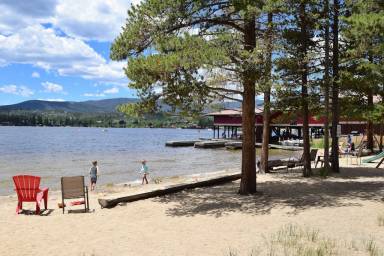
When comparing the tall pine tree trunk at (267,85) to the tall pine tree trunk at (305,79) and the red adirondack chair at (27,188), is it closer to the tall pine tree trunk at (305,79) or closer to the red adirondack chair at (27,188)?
the tall pine tree trunk at (305,79)

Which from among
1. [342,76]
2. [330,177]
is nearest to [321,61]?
[342,76]

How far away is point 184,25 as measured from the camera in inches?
518

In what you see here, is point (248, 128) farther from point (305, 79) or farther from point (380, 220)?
point (305, 79)

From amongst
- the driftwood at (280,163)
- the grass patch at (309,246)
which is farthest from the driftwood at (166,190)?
the grass patch at (309,246)

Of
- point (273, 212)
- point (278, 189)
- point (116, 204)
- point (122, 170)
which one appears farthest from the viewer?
point (122, 170)

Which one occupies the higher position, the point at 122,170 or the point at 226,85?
the point at 226,85

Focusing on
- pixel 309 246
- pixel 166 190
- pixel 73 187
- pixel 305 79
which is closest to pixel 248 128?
pixel 166 190

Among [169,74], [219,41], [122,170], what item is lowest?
[122,170]

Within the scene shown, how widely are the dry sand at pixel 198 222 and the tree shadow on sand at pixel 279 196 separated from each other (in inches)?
1.0

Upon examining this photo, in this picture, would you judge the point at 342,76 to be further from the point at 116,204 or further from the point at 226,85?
the point at 116,204

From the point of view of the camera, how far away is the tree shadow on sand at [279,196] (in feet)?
38.3

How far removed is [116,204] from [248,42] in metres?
6.28

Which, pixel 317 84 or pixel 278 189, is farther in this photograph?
pixel 317 84

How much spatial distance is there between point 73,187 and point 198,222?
3.98m
